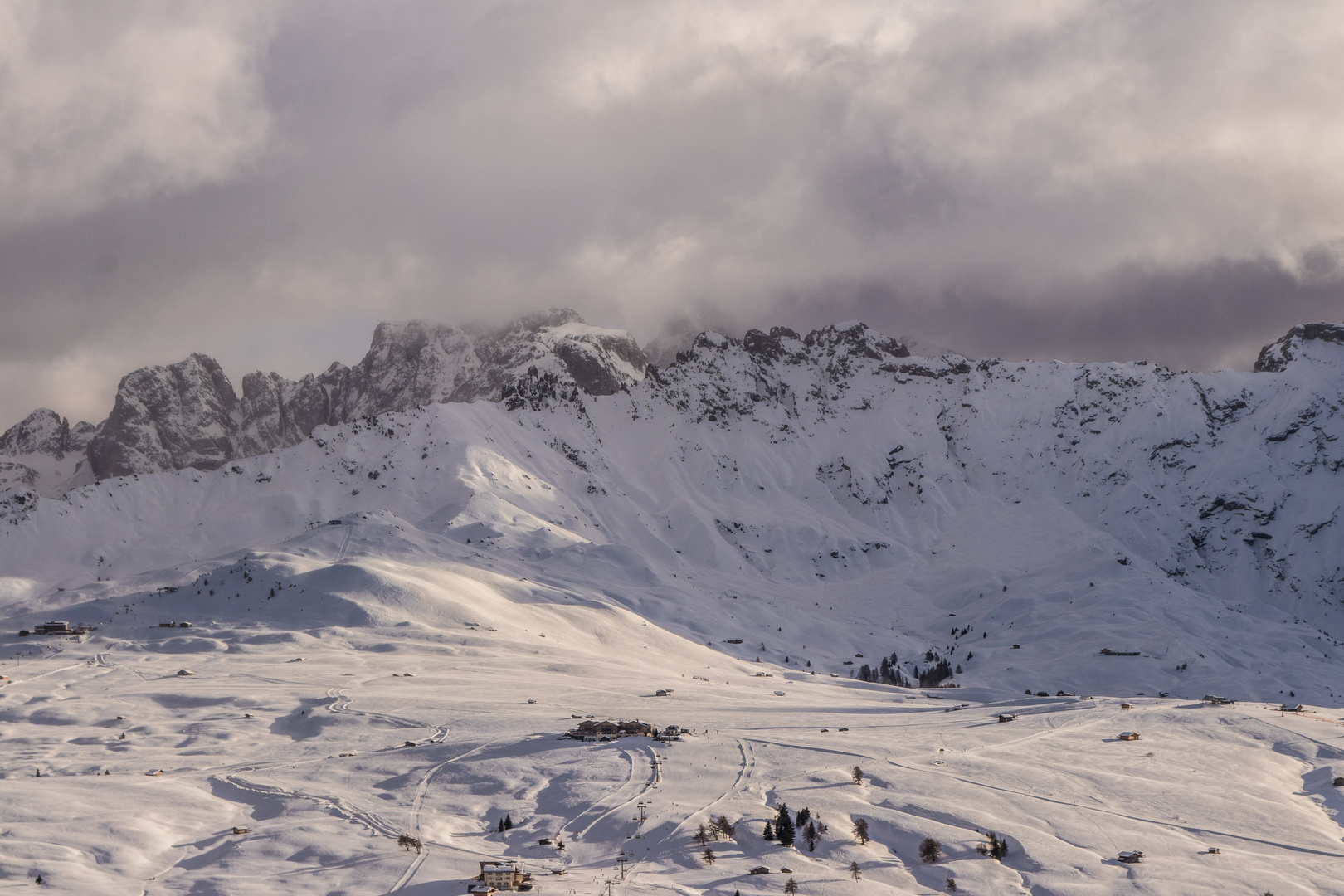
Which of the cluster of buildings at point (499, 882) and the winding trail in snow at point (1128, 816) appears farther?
the winding trail in snow at point (1128, 816)

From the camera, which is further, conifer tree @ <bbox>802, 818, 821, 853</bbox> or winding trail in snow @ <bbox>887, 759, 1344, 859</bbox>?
winding trail in snow @ <bbox>887, 759, 1344, 859</bbox>

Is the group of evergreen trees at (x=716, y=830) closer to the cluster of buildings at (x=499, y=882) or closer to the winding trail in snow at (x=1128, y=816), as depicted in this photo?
the cluster of buildings at (x=499, y=882)

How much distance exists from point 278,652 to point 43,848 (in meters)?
123

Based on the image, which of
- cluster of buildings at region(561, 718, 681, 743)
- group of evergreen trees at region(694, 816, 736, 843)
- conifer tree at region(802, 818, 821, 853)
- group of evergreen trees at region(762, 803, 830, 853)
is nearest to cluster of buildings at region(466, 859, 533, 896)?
group of evergreen trees at region(694, 816, 736, 843)

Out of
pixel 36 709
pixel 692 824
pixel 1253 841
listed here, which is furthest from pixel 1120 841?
pixel 36 709

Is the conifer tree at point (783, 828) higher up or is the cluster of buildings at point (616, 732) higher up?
the cluster of buildings at point (616, 732)

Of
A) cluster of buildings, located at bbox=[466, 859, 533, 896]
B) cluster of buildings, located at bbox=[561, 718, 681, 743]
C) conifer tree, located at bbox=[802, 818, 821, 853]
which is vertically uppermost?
cluster of buildings, located at bbox=[561, 718, 681, 743]

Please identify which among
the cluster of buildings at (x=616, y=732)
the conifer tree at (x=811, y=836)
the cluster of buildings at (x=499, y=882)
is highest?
the cluster of buildings at (x=616, y=732)

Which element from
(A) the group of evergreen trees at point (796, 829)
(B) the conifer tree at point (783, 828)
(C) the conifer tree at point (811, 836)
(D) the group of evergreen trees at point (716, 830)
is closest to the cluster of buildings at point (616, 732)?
(D) the group of evergreen trees at point (716, 830)

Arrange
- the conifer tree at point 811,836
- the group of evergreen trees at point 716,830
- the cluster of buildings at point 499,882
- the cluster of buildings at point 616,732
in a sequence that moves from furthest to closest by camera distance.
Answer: the cluster of buildings at point 616,732, the group of evergreen trees at point 716,830, the conifer tree at point 811,836, the cluster of buildings at point 499,882

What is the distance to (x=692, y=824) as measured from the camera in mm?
88375

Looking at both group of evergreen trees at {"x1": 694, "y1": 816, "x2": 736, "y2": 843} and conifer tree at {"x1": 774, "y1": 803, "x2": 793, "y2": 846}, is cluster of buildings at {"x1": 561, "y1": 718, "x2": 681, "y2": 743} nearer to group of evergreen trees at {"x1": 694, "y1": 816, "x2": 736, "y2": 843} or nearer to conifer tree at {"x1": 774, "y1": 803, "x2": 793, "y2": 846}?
group of evergreen trees at {"x1": 694, "y1": 816, "x2": 736, "y2": 843}

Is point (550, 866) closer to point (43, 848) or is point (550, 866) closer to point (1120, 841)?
point (43, 848)

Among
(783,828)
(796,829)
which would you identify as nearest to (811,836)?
(783,828)
